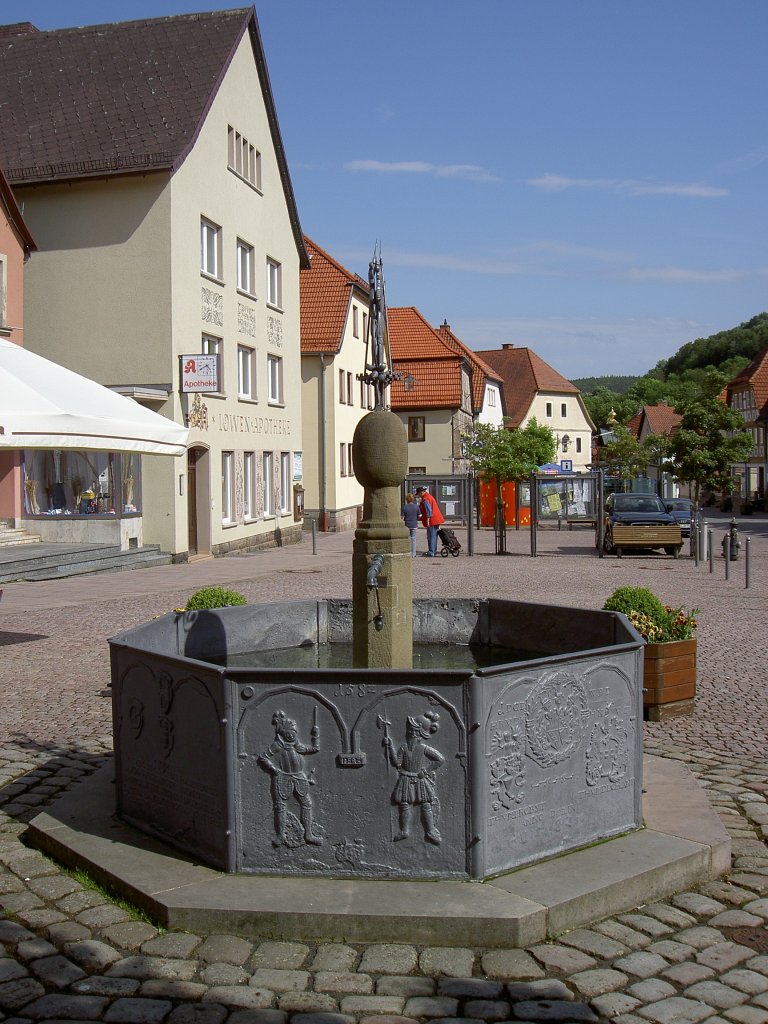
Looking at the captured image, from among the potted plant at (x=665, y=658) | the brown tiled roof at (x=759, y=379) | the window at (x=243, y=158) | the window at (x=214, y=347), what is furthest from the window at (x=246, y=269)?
the brown tiled roof at (x=759, y=379)

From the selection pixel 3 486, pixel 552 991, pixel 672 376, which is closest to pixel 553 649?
pixel 552 991

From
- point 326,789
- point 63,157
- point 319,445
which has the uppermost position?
point 63,157

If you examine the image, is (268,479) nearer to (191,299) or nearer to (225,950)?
(191,299)

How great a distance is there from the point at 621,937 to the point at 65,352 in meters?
22.4

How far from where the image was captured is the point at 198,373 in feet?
80.6

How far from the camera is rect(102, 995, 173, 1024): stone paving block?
4.04 m

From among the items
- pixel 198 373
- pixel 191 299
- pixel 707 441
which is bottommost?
pixel 707 441

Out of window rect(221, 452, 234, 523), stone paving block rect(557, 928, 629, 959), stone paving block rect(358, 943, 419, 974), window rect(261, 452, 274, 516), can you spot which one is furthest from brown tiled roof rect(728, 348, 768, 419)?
stone paving block rect(358, 943, 419, 974)

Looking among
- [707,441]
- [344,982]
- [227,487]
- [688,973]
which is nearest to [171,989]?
[344,982]

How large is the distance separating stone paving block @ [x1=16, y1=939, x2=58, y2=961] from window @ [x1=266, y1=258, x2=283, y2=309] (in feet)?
94.1

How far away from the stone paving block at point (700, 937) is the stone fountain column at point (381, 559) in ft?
7.34

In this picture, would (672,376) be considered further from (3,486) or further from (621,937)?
(621,937)

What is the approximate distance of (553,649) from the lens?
304 inches

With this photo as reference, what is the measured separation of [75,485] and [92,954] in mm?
20662
